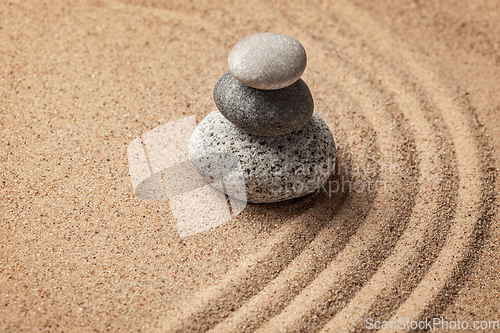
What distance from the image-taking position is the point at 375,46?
3.18 meters

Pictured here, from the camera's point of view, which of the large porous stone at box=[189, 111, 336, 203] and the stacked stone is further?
the large porous stone at box=[189, 111, 336, 203]

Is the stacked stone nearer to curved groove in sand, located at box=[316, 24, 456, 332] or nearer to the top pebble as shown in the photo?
the top pebble

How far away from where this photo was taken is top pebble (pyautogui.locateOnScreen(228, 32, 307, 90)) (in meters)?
1.86

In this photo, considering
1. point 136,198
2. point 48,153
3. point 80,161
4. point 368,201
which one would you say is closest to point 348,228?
point 368,201

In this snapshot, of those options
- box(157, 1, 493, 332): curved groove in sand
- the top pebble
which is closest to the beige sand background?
box(157, 1, 493, 332): curved groove in sand

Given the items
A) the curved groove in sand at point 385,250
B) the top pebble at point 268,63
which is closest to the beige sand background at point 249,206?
the curved groove in sand at point 385,250

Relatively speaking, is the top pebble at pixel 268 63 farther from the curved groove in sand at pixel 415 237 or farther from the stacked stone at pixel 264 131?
the curved groove in sand at pixel 415 237

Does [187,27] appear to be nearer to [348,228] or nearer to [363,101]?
[363,101]

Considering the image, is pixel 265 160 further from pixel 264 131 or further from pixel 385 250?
pixel 385 250

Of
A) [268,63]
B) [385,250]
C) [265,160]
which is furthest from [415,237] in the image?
[268,63]

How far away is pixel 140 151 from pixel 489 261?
208 cm

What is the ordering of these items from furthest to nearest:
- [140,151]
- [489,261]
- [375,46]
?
1. [375,46]
2. [140,151]
3. [489,261]

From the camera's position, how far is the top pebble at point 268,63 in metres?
1.86

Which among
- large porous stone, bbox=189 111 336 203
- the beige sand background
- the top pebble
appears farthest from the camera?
large porous stone, bbox=189 111 336 203
